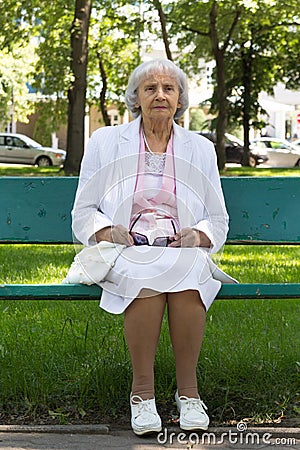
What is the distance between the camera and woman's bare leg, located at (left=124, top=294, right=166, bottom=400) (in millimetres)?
3812

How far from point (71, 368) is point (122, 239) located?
0.76m

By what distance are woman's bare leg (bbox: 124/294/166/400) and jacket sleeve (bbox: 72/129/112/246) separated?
0.49 m

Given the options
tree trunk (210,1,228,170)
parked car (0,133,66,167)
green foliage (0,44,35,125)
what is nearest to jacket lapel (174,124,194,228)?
tree trunk (210,1,228,170)

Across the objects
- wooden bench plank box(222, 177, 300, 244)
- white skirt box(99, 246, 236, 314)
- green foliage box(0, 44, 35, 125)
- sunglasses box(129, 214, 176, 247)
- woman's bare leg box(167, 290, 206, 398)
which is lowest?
woman's bare leg box(167, 290, 206, 398)

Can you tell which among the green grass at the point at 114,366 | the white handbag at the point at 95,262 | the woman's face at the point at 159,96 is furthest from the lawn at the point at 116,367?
the woman's face at the point at 159,96

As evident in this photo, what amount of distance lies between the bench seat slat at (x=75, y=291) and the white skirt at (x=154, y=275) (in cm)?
8

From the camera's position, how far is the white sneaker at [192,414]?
3.82 metres

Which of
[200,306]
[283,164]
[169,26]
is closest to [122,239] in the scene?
[200,306]

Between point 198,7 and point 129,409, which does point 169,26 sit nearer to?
point 198,7

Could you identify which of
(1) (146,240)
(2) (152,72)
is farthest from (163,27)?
(1) (146,240)

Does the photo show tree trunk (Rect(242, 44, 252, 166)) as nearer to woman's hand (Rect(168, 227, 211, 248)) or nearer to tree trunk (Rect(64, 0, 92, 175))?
tree trunk (Rect(64, 0, 92, 175))

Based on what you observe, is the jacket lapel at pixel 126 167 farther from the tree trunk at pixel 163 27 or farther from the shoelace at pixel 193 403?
the tree trunk at pixel 163 27

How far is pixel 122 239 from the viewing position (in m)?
4.07

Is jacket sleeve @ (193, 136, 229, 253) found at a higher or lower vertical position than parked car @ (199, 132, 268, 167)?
higher
